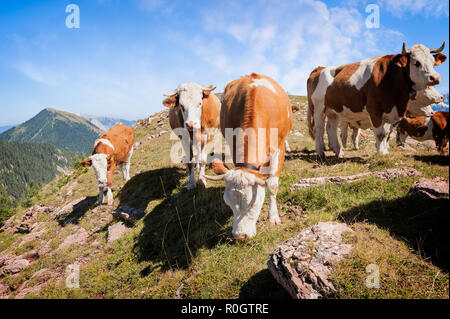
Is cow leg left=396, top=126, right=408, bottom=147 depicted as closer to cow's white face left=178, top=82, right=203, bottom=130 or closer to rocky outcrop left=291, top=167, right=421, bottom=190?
rocky outcrop left=291, top=167, right=421, bottom=190

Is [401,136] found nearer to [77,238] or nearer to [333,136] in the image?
[333,136]

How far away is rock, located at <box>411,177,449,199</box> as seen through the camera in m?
3.85

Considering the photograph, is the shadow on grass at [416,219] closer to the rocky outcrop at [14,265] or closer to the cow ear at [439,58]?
the cow ear at [439,58]

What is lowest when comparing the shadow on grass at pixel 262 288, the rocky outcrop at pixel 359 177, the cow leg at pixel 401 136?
the shadow on grass at pixel 262 288

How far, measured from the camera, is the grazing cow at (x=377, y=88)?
21.4 feet

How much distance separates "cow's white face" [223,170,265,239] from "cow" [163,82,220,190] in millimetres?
3576

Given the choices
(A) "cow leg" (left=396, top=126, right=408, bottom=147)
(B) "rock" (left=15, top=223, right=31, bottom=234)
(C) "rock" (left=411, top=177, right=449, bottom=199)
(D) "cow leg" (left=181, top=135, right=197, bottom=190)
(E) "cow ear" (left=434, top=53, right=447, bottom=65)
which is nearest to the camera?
(C) "rock" (left=411, top=177, right=449, bottom=199)

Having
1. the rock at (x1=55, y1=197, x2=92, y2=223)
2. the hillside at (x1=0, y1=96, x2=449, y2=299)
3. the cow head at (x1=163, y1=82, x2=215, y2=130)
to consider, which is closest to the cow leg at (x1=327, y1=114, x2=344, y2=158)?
the hillside at (x1=0, y1=96, x2=449, y2=299)

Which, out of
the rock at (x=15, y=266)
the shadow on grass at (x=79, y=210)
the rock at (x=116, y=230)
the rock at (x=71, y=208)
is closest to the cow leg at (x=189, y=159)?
the rock at (x=116, y=230)

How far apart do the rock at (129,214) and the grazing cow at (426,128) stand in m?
12.8

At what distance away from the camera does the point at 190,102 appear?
7180 millimetres
